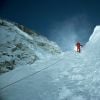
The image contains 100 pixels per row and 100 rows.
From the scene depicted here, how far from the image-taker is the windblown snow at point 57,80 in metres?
12.9

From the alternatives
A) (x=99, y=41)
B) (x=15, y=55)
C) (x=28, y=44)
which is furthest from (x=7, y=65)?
(x=99, y=41)

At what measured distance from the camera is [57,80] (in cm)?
1490

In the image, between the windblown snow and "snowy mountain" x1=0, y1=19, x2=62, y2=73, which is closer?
the windblown snow

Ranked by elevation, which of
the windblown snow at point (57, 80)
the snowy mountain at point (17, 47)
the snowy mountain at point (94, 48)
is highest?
the snowy mountain at point (17, 47)

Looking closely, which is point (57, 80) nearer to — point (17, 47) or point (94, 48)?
point (94, 48)

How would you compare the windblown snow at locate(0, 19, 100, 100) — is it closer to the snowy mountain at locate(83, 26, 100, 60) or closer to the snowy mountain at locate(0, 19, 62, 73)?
the snowy mountain at locate(83, 26, 100, 60)

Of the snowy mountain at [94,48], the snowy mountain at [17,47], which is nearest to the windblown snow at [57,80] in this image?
the snowy mountain at [94,48]

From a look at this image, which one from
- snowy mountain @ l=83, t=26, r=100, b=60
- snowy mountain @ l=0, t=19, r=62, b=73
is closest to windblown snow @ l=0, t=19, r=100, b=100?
snowy mountain @ l=83, t=26, r=100, b=60

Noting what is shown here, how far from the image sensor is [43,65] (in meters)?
18.8

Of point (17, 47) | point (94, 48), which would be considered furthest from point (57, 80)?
point (17, 47)

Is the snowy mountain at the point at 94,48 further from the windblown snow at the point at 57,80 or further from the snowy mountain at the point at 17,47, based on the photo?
the snowy mountain at the point at 17,47

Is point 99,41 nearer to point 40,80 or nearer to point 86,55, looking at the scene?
point 86,55

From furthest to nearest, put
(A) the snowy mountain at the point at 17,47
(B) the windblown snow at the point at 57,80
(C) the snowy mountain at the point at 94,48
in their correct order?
(A) the snowy mountain at the point at 17,47, (C) the snowy mountain at the point at 94,48, (B) the windblown snow at the point at 57,80

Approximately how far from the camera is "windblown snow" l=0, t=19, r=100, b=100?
12898 millimetres
